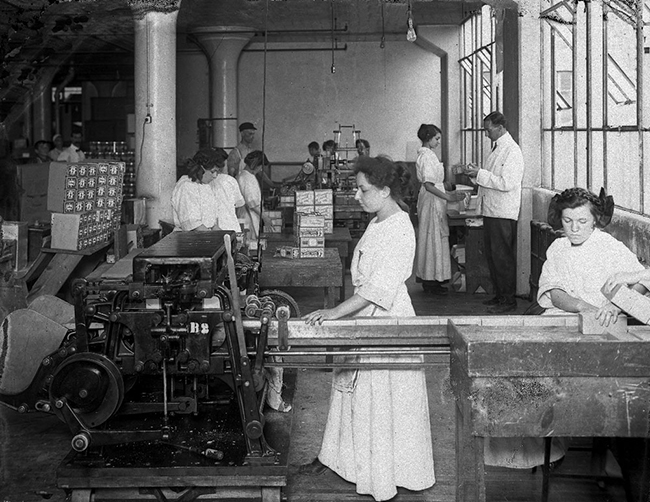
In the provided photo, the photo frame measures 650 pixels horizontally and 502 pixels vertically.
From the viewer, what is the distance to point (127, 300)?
4.25 meters

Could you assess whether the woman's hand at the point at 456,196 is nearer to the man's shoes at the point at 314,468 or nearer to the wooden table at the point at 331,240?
the wooden table at the point at 331,240

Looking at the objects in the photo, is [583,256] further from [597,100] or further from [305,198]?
[597,100]

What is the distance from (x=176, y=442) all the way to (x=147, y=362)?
51 centimetres

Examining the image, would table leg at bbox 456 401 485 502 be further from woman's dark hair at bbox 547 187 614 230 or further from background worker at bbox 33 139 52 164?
background worker at bbox 33 139 52 164

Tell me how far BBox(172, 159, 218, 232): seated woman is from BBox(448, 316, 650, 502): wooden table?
453cm

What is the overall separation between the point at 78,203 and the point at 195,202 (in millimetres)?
1088

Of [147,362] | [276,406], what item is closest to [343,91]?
[276,406]

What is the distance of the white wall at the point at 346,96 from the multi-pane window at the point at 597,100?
23.7ft

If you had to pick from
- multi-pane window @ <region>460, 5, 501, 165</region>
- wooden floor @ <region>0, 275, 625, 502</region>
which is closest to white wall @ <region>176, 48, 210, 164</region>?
multi-pane window @ <region>460, 5, 501, 165</region>

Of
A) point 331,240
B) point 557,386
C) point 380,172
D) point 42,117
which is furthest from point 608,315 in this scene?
point 42,117

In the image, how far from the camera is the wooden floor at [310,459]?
14.4ft

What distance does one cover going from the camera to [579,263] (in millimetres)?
4160

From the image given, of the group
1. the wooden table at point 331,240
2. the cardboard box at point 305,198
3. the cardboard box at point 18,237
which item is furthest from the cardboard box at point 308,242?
the cardboard box at point 18,237

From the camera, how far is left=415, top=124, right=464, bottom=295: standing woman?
9672mm
